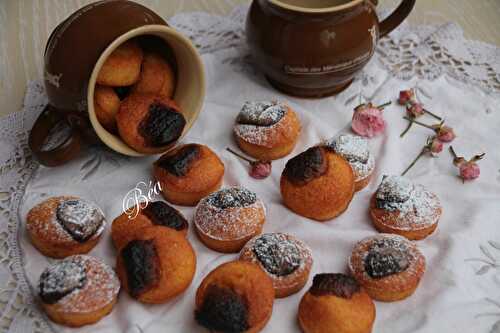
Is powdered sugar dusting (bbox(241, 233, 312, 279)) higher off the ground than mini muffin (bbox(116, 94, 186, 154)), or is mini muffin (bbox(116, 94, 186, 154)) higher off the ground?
mini muffin (bbox(116, 94, 186, 154))

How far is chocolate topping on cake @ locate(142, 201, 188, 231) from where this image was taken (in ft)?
3.50

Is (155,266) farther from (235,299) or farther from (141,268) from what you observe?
(235,299)

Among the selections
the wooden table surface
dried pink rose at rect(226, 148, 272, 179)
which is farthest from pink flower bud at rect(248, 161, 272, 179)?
the wooden table surface

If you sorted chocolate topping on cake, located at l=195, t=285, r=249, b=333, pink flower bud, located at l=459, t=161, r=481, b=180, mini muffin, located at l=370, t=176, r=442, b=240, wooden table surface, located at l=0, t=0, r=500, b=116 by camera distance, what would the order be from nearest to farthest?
chocolate topping on cake, located at l=195, t=285, r=249, b=333 → mini muffin, located at l=370, t=176, r=442, b=240 → pink flower bud, located at l=459, t=161, r=481, b=180 → wooden table surface, located at l=0, t=0, r=500, b=116

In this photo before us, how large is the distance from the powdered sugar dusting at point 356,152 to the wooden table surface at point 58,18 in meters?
0.63

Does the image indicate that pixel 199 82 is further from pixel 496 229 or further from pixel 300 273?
pixel 496 229

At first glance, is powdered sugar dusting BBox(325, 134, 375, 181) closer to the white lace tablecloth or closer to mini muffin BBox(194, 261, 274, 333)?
the white lace tablecloth

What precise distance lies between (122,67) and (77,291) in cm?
47

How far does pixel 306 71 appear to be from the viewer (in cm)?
133

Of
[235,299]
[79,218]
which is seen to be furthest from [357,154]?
[79,218]

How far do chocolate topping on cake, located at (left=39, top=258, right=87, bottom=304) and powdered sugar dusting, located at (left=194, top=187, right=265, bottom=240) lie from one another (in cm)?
24

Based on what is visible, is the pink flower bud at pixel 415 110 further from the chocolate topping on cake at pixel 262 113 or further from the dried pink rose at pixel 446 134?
the chocolate topping on cake at pixel 262 113

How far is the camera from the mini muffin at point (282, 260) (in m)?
0.99

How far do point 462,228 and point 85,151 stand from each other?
82 centimetres
